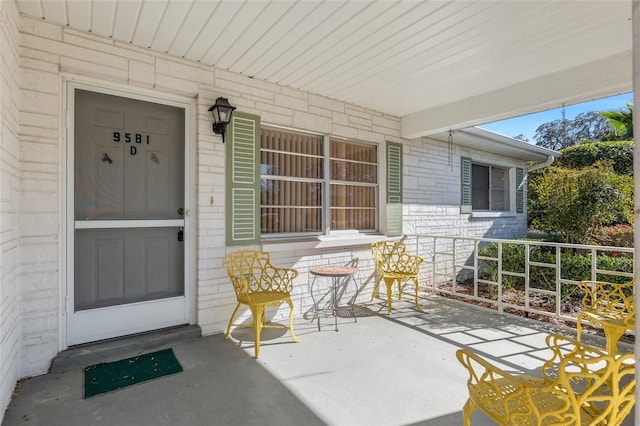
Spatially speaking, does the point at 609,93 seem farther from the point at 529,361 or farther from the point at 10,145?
the point at 10,145

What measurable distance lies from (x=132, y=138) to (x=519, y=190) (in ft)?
27.3

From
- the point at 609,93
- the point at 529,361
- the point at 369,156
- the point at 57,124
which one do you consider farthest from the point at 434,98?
the point at 57,124

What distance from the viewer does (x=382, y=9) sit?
2.37m

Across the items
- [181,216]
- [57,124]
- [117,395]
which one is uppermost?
[57,124]

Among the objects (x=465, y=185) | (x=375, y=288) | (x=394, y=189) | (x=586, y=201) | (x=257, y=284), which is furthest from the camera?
(x=465, y=185)

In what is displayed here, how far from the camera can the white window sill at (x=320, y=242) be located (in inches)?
146

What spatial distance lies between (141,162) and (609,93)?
4640 mm

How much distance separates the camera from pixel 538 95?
3566 mm

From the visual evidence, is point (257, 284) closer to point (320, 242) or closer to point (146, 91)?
point (320, 242)

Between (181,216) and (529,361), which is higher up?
(181,216)

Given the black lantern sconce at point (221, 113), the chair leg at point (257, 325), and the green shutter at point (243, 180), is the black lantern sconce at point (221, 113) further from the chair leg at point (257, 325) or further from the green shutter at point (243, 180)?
the chair leg at point (257, 325)

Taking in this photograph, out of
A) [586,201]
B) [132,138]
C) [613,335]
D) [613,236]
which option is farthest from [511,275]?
[132,138]

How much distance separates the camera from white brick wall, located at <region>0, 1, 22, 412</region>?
1.94 m

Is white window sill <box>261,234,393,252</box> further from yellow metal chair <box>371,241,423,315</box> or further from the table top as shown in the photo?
the table top
